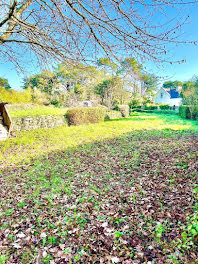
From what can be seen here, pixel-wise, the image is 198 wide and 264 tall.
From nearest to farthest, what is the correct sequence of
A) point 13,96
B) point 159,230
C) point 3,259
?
1. point 3,259
2. point 159,230
3. point 13,96

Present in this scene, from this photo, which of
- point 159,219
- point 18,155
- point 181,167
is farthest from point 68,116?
point 159,219

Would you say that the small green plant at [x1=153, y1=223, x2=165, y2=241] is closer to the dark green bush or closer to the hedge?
the hedge

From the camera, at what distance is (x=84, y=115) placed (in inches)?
585

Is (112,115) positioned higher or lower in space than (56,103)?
lower

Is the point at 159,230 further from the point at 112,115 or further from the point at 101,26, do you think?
the point at 112,115

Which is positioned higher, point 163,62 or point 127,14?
point 127,14

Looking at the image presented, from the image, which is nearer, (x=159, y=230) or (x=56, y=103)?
(x=159, y=230)

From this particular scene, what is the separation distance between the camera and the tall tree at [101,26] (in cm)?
276

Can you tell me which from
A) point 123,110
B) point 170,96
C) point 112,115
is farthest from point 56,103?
Answer: point 170,96

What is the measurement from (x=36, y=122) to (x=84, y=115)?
172 inches

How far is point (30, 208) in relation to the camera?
3.23 meters

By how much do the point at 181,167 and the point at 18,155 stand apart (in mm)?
5861

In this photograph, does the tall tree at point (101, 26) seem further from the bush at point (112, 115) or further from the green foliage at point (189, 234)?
the bush at point (112, 115)

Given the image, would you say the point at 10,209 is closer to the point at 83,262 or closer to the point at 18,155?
the point at 83,262
